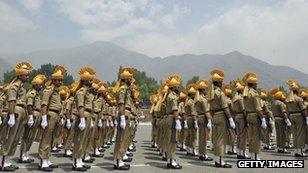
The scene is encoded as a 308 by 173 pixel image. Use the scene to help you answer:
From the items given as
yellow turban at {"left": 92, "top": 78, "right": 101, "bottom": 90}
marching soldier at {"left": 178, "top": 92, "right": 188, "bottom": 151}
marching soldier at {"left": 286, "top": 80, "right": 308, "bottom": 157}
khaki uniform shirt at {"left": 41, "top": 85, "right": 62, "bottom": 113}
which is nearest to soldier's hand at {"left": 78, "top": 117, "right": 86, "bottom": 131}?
khaki uniform shirt at {"left": 41, "top": 85, "right": 62, "bottom": 113}

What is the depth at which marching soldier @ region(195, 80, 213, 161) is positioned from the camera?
1270 cm

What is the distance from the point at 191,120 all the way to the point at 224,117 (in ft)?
12.3

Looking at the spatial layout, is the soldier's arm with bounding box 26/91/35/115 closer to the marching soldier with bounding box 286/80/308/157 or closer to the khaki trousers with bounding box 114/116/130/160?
the khaki trousers with bounding box 114/116/130/160

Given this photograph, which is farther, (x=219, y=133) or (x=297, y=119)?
(x=297, y=119)

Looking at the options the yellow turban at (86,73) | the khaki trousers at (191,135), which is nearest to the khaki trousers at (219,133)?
the khaki trousers at (191,135)

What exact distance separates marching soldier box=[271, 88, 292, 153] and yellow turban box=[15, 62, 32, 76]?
10218 mm

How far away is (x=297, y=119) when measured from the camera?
14.5 meters

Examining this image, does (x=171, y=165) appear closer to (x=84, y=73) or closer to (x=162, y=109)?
(x=162, y=109)

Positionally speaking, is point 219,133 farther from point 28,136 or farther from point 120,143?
point 28,136

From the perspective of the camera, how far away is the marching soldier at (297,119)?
1427cm

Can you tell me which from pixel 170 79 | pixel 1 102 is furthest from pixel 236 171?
pixel 1 102

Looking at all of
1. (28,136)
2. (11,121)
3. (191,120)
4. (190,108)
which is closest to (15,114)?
(11,121)

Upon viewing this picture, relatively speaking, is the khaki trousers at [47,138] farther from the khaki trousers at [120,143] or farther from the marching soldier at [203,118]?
the marching soldier at [203,118]

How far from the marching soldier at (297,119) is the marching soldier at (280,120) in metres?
0.93
